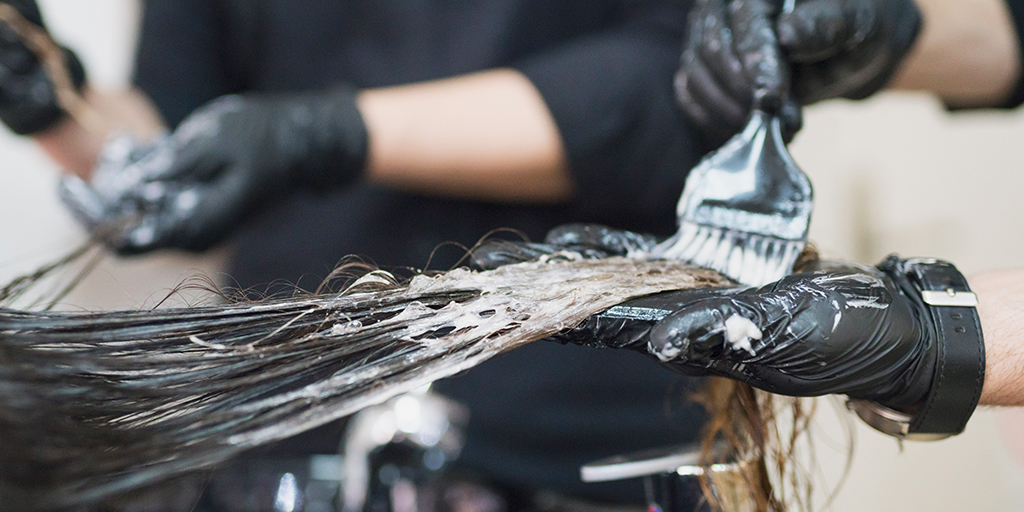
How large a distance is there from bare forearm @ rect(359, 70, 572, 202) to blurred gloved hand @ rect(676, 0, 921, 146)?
0.24 metres

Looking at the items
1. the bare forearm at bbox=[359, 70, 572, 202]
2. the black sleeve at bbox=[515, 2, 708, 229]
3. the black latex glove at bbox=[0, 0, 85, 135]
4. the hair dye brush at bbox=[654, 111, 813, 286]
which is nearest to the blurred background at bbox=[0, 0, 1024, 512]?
the black latex glove at bbox=[0, 0, 85, 135]

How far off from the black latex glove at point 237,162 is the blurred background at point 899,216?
41 centimetres

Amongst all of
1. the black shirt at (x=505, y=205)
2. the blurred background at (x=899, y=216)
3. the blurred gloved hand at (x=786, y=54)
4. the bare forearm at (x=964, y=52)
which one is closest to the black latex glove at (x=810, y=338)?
the blurred gloved hand at (x=786, y=54)

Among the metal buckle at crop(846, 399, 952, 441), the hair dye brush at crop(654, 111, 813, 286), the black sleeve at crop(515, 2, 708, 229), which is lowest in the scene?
the metal buckle at crop(846, 399, 952, 441)

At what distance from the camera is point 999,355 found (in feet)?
1.66

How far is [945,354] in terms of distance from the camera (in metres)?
0.48

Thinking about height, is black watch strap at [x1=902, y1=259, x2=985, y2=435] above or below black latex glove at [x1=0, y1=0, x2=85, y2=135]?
below

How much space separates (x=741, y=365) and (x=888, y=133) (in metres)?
1.26

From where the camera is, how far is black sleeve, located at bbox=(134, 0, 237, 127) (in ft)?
3.86

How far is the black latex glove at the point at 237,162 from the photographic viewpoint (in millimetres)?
916

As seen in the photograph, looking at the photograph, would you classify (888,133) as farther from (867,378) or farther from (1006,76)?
(867,378)

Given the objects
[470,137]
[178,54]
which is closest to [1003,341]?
[470,137]

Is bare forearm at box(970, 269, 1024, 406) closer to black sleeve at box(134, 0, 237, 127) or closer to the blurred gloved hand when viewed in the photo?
the blurred gloved hand

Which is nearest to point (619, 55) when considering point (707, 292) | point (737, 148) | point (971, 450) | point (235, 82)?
point (737, 148)
